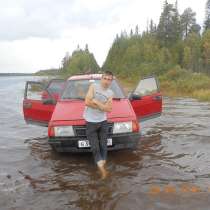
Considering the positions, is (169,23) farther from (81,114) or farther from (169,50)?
(81,114)

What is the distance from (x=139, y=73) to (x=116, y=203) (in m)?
57.3

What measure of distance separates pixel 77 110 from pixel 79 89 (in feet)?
3.86

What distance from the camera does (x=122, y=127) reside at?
7238mm

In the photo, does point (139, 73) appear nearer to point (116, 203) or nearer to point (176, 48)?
point (176, 48)

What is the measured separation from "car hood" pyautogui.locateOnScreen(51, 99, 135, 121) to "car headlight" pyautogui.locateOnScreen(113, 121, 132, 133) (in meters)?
0.19

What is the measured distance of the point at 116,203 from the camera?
5141 millimetres

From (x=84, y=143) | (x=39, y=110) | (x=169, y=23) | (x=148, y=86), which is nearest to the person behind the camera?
(x=84, y=143)

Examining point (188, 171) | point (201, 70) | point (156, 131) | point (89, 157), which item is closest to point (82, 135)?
point (89, 157)

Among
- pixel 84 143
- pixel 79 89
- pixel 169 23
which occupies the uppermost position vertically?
pixel 169 23

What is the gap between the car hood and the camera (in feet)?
24.3

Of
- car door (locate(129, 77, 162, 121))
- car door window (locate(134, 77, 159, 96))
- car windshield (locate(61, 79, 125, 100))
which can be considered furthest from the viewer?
car door window (locate(134, 77, 159, 96))

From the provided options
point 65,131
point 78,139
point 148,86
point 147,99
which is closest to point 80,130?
point 78,139

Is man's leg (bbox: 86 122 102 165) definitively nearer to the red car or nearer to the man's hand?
the man's hand

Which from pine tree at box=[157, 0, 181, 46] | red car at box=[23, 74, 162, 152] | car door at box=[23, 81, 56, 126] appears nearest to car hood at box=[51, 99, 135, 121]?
red car at box=[23, 74, 162, 152]
